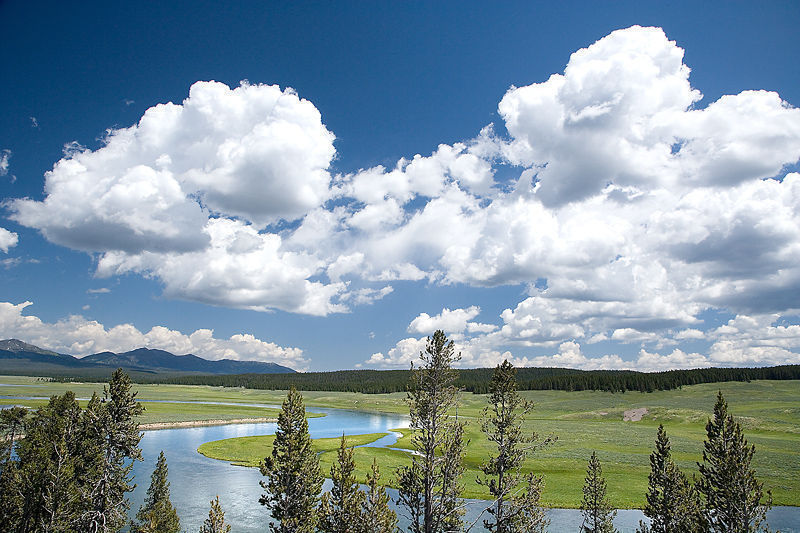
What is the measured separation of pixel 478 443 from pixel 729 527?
255 feet

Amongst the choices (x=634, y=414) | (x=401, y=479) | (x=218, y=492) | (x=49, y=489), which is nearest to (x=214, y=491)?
(x=218, y=492)

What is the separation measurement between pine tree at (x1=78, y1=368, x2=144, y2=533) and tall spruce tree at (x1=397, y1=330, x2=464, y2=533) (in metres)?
19.4

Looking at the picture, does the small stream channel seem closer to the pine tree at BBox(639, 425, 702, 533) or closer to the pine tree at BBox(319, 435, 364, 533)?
the pine tree at BBox(319, 435, 364, 533)

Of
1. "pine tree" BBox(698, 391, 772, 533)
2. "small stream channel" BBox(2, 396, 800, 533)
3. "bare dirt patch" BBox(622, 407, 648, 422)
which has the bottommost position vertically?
"bare dirt patch" BBox(622, 407, 648, 422)

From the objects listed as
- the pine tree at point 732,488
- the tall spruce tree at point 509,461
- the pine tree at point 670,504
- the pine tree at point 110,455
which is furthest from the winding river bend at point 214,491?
the pine tree at point 732,488

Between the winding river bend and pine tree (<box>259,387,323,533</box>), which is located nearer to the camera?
pine tree (<box>259,387,323,533</box>)

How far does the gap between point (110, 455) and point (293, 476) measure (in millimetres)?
13243

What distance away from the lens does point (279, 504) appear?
32406mm

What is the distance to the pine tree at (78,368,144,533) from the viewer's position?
3183 cm

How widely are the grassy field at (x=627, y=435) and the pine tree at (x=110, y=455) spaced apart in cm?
3311

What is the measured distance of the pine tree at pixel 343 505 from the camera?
2915 centimetres

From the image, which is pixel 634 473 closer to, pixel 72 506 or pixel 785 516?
pixel 785 516

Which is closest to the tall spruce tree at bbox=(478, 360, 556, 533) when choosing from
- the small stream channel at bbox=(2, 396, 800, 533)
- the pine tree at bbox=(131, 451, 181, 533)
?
the small stream channel at bbox=(2, 396, 800, 533)

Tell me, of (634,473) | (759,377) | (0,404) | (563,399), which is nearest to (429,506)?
(634,473)
